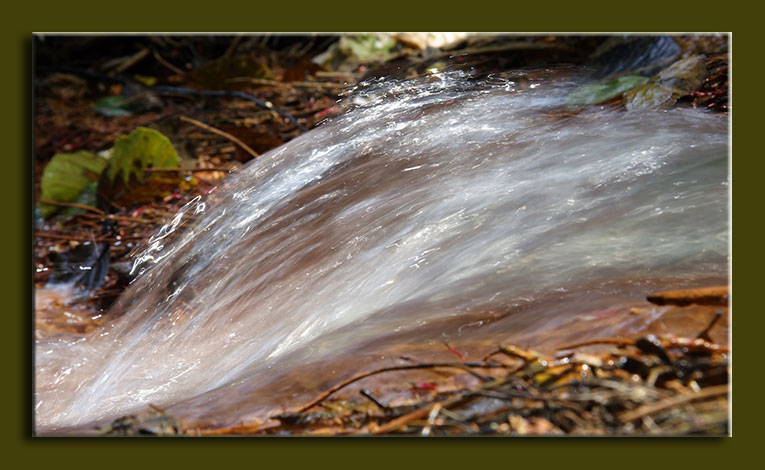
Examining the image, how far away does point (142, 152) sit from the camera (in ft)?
6.58

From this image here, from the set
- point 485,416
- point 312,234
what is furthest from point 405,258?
point 485,416

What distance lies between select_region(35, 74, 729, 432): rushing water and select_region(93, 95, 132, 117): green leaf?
0.35 m

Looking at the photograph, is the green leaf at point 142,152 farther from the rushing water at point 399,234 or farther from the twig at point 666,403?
the twig at point 666,403

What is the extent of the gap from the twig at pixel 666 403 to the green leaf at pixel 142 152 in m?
1.30

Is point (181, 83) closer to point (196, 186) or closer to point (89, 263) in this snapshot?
point (196, 186)

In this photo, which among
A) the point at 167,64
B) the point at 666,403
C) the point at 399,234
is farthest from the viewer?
the point at 167,64

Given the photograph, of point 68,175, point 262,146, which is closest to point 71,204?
point 68,175

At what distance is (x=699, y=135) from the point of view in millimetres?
1841

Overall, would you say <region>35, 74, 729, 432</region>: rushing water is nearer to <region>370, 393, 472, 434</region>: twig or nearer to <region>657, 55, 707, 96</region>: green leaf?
<region>657, 55, 707, 96</region>: green leaf

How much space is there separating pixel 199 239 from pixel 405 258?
1.79 feet

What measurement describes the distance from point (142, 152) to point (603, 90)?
121 cm

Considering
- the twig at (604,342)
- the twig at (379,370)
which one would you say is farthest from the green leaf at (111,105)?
the twig at (604,342)

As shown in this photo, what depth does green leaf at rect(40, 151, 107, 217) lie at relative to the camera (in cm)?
199

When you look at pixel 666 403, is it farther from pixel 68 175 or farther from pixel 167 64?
pixel 68 175
